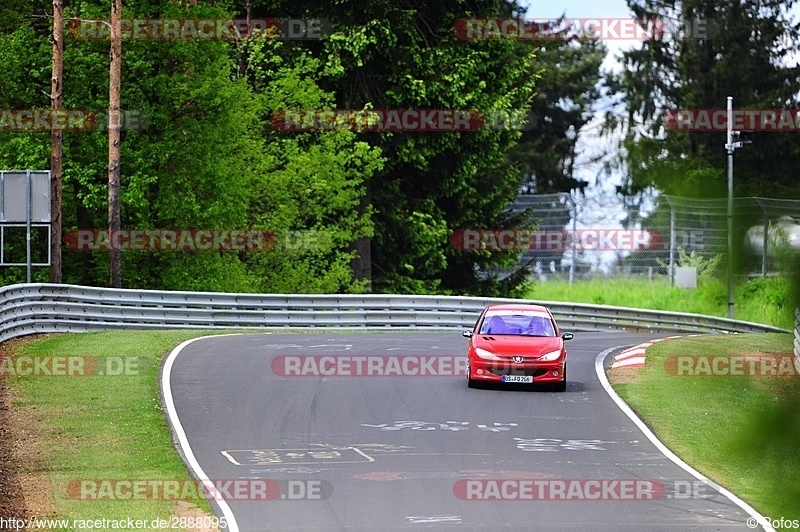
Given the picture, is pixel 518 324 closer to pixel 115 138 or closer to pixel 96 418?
pixel 96 418

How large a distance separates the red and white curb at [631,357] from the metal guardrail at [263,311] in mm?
5600

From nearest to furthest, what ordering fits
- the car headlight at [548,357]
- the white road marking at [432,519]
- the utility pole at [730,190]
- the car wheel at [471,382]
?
the utility pole at [730,190]
the white road marking at [432,519]
the car headlight at [548,357]
the car wheel at [471,382]

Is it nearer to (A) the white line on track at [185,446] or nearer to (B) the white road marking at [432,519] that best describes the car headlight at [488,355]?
(A) the white line on track at [185,446]

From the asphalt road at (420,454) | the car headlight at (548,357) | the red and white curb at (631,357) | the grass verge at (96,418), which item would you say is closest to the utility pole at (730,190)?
the asphalt road at (420,454)

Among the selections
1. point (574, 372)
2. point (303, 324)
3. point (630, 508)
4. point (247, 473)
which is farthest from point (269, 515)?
point (303, 324)

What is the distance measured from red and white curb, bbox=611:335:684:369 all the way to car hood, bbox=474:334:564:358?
4043mm

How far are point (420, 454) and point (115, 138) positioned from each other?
24.0 metres

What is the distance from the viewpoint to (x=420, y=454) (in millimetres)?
15125

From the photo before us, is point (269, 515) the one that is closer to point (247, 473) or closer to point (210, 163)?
point (247, 473)

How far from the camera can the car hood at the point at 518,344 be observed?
20922mm

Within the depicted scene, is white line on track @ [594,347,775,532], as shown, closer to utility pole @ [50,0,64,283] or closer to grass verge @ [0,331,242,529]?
grass verge @ [0,331,242,529]

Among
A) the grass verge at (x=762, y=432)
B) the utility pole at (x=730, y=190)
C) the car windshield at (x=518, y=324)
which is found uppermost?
the utility pole at (x=730, y=190)

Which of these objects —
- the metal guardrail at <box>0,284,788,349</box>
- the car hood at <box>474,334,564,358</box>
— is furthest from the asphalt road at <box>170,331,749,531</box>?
the metal guardrail at <box>0,284,788,349</box>

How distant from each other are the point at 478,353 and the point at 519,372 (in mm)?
778
